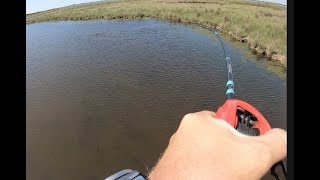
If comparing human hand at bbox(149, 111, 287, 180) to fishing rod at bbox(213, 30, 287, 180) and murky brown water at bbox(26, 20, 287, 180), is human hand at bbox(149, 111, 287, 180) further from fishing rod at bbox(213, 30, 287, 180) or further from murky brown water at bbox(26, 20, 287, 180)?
murky brown water at bbox(26, 20, 287, 180)

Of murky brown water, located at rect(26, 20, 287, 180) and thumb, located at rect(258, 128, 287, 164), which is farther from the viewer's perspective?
murky brown water, located at rect(26, 20, 287, 180)

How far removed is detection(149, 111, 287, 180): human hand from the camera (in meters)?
0.81

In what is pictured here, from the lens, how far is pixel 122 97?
20.9 ft

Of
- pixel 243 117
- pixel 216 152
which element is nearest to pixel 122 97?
pixel 243 117

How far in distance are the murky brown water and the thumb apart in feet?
10.0

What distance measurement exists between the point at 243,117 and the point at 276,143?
0.37 feet

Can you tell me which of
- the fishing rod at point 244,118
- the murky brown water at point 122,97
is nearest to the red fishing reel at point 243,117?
the fishing rod at point 244,118

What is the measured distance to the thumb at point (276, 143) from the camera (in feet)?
2.81

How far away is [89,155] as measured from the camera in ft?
14.5

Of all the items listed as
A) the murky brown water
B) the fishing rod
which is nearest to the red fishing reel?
the fishing rod

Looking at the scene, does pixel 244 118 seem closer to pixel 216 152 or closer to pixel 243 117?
pixel 243 117
